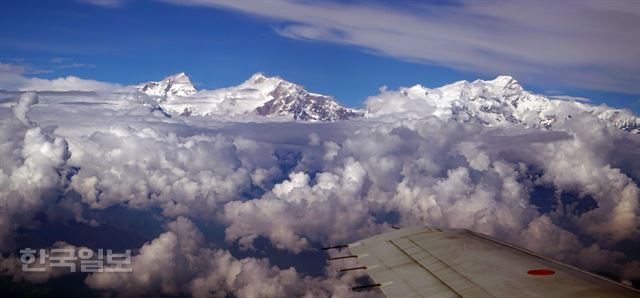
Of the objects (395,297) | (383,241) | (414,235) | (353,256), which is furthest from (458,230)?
(395,297)

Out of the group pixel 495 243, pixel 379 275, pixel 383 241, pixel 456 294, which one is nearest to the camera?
pixel 456 294

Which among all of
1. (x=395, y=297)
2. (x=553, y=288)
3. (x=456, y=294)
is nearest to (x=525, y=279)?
(x=553, y=288)

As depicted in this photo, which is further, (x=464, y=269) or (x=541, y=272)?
(x=464, y=269)

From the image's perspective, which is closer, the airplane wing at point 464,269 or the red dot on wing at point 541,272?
the airplane wing at point 464,269

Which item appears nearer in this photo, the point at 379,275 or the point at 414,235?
the point at 379,275

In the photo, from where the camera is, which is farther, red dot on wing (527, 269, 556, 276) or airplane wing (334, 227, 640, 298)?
red dot on wing (527, 269, 556, 276)

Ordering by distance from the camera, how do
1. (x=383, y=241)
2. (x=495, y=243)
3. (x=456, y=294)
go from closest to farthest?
(x=456, y=294)
(x=495, y=243)
(x=383, y=241)

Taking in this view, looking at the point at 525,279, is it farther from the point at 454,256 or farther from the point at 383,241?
the point at 383,241
